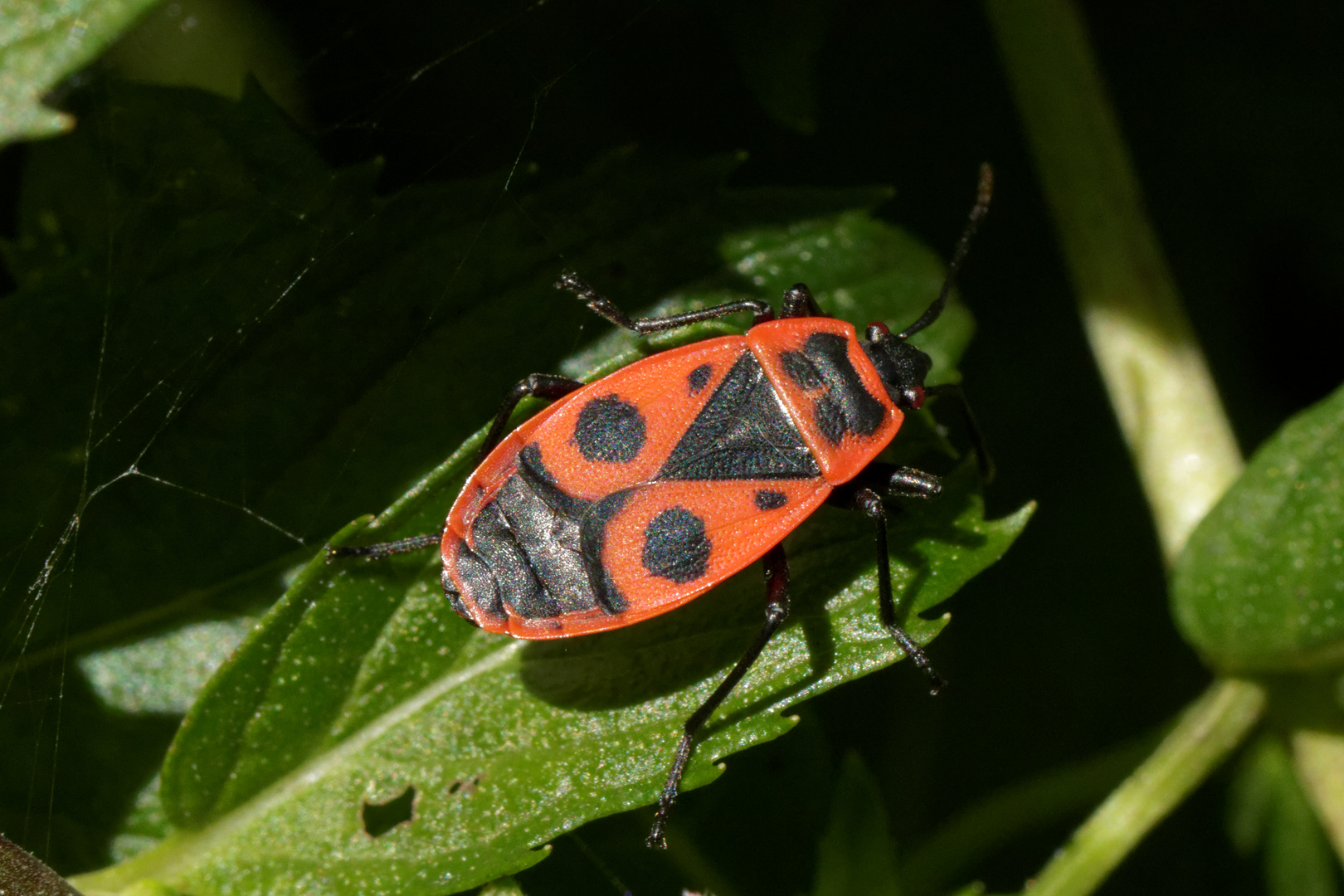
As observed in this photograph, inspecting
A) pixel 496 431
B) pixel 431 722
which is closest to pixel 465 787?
pixel 431 722

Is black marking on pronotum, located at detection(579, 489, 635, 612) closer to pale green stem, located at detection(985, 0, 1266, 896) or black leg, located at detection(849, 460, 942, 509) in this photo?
black leg, located at detection(849, 460, 942, 509)

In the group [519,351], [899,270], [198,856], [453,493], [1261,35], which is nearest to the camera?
[198,856]

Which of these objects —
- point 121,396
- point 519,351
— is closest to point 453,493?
point 519,351

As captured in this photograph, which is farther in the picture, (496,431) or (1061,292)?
(1061,292)

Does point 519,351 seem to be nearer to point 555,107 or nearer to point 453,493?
point 453,493

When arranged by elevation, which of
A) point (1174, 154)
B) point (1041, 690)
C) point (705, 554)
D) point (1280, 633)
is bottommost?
point (1041, 690)

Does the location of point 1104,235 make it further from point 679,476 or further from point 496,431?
point 496,431

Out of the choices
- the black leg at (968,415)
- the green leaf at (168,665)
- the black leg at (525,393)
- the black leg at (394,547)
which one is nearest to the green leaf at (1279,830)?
the black leg at (968,415)
